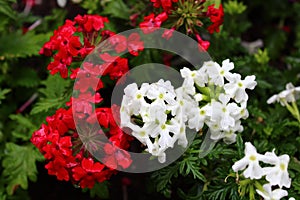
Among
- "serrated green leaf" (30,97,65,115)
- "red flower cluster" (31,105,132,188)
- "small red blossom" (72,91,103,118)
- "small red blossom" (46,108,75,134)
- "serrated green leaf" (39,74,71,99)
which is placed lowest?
"serrated green leaf" (39,74,71,99)

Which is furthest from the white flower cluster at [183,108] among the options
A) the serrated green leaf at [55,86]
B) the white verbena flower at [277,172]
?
the serrated green leaf at [55,86]

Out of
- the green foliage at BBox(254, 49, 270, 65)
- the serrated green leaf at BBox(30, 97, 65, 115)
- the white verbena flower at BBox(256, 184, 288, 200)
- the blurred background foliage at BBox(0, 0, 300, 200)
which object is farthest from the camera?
the green foliage at BBox(254, 49, 270, 65)

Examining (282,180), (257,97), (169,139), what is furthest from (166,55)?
(282,180)

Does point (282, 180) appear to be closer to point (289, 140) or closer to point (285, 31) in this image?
point (289, 140)

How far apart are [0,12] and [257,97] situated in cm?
131

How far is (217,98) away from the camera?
193 centimetres

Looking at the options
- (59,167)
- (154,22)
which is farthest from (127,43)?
(59,167)

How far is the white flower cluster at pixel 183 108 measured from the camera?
1.82 m

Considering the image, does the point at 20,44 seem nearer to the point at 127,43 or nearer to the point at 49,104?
the point at 49,104

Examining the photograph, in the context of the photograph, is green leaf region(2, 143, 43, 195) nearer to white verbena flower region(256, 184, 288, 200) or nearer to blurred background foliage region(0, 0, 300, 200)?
blurred background foliage region(0, 0, 300, 200)

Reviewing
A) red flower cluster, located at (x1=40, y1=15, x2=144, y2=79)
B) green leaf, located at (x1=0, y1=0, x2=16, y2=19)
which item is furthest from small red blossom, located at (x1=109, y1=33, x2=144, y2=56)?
green leaf, located at (x1=0, y1=0, x2=16, y2=19)

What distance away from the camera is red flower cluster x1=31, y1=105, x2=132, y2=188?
6.15 ft

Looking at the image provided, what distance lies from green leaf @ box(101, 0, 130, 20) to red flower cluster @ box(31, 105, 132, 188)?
2.43 feet

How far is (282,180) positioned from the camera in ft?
5.65
